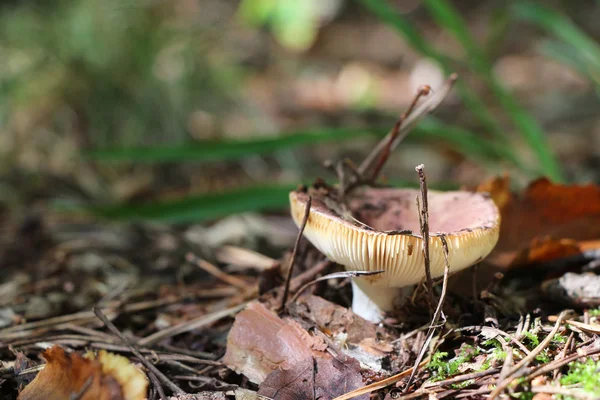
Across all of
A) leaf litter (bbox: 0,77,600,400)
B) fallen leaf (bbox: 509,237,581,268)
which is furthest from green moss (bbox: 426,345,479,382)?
fallen leaf (bbox: 509,237,581,268)

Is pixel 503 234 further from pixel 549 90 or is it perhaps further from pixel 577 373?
pixel 549 90

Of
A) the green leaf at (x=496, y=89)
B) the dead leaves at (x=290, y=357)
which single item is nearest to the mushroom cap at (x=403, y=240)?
the dead leaves at (x=290, y=357)

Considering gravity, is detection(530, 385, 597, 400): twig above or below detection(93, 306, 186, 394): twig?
above

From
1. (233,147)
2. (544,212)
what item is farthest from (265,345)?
(233,147)

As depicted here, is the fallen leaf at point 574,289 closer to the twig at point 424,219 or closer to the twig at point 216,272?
the twig at point 424,219

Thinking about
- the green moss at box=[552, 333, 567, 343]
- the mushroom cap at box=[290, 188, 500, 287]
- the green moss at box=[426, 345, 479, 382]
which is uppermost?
the mushroom cap at box=[290, 188, 500, 287]

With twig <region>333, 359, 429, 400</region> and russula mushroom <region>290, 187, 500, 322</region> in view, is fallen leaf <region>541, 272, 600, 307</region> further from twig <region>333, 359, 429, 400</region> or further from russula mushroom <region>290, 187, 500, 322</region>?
twig <region>333, 359, 429, 400</region>

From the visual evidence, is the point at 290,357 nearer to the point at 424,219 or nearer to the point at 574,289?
the point at 424,219
